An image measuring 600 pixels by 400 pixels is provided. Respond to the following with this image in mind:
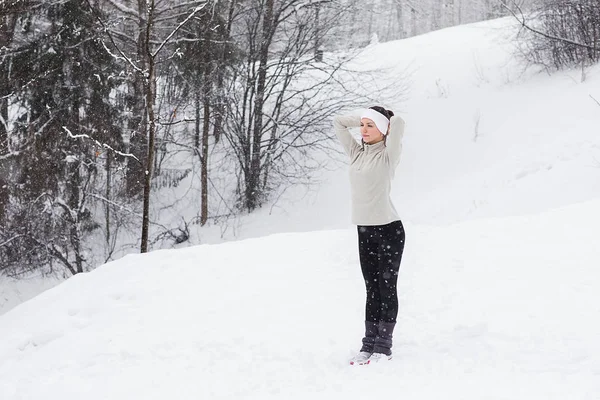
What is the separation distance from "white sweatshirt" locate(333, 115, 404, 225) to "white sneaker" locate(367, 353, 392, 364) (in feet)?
3.21

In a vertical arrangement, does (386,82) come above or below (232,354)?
above

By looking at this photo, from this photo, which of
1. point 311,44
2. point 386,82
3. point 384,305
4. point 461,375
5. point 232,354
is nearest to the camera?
point 461,375

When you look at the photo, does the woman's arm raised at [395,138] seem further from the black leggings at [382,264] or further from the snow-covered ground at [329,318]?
the snow-covered ground at [329,318]

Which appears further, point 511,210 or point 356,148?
point 511,210

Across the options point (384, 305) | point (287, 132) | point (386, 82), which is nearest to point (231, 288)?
point (384, 305)

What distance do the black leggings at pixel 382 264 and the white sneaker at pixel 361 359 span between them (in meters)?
0.26

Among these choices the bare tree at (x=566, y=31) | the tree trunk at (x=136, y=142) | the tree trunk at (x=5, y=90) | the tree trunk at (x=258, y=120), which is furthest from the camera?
the tree trunk at (x=258, y=120)

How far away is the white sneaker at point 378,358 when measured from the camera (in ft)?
14.0

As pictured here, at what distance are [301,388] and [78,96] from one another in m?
14.8

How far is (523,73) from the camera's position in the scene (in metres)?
18.8

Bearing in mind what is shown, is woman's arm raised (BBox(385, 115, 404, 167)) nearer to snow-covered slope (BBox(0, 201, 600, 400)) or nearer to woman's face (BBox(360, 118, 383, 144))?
woman's face (BBox(360, 118, 383, 144))

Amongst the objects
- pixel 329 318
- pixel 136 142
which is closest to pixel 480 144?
pixel 136 142

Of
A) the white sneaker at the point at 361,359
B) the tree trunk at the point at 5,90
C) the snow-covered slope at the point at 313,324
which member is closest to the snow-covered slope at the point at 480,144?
the snow-covered slope at the point at 313,324

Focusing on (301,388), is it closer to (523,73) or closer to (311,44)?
(311,44)
